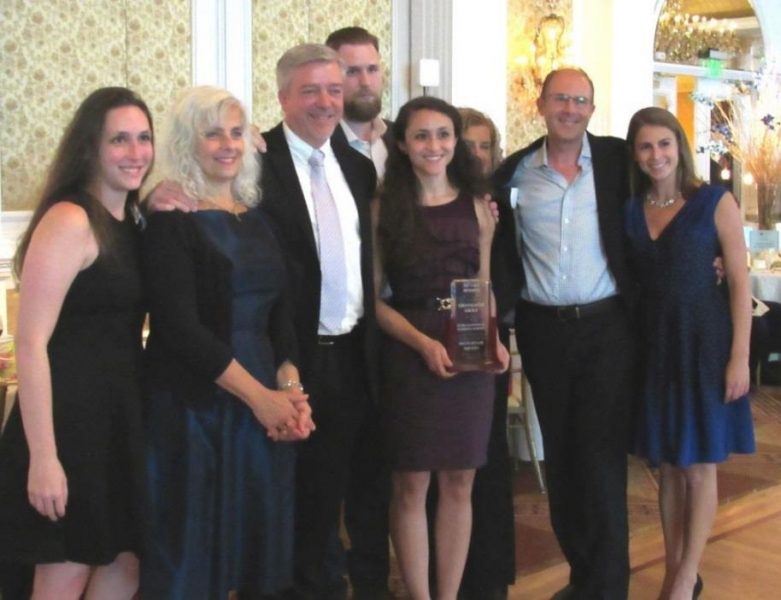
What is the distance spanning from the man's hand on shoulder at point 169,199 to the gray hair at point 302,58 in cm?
51

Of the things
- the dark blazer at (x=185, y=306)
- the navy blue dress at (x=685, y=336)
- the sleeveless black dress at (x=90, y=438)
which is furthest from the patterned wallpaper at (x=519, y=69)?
the sleeveless black dress at (x=90, y=438)

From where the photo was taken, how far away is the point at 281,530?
238 centimetres

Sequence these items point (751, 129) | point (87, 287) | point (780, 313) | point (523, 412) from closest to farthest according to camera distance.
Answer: point (87, 287), point (523, 412), point (780, 313), point (751, 129)

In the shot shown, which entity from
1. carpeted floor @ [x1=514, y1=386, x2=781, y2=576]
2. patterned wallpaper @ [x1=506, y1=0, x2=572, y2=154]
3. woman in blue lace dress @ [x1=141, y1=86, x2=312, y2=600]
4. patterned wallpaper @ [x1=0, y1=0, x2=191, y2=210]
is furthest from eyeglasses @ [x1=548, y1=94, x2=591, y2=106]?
patterned wallpaper @ [x1=506, y1=0, x2=572, y2=154]

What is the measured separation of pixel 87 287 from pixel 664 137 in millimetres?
1682

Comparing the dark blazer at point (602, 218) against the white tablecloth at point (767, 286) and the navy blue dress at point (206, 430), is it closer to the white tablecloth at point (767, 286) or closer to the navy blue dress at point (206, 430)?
the navy blue dress at point (206, 430)

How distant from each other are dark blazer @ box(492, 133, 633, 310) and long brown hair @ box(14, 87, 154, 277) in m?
1.22

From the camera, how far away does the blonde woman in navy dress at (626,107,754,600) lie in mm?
2902

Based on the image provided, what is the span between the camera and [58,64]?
4965 millimetres

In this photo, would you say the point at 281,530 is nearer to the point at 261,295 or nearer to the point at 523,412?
the point at 261,295

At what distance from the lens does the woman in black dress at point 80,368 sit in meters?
2.05

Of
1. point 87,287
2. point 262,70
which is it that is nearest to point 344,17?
point 262,70

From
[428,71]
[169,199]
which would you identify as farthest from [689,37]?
[169,199]

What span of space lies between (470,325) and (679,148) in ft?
2.76
